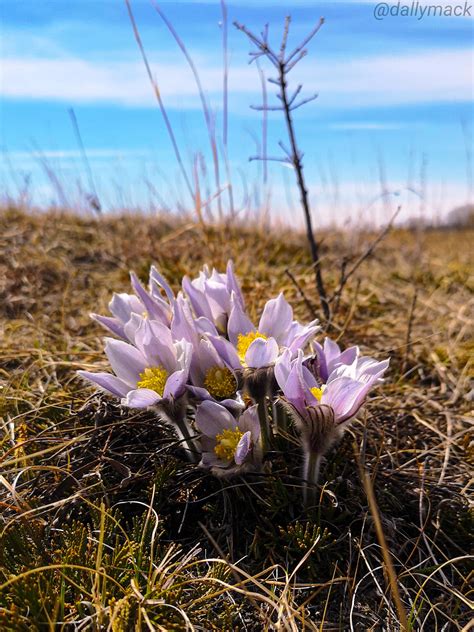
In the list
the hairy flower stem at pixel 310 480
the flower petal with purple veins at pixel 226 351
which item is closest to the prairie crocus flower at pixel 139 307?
the flower petal with purple veins at pixel 226 351

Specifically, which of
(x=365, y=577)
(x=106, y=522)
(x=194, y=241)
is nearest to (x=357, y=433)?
(x=365, y=577)

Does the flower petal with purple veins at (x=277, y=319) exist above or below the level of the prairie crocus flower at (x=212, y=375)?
above

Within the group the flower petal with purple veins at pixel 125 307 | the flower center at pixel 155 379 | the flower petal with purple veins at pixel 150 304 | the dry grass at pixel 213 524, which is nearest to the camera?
the dry grass at pixel 213 524

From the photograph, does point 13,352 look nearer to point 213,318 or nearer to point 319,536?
point 213,318

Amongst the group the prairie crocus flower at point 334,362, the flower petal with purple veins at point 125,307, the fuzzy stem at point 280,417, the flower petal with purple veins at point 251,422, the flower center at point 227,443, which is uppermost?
the flower petal with purple veins at point 125,307

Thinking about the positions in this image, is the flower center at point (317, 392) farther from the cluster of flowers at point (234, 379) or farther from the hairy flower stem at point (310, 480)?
the hairy flower stem at point (310, 480)

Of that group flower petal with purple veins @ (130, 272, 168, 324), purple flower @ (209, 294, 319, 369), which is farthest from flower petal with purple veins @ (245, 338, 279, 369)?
flower petal with purple veins @ (130, 272, 168, 324)

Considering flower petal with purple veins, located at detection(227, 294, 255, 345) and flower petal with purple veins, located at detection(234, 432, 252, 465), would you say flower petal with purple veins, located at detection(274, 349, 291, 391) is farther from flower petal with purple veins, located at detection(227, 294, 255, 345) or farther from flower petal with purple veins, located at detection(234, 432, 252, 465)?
flower petal with purple veins, located at detection(227, 294, 255, 345)

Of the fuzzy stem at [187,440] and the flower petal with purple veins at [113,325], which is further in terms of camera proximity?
the flower petal with purple veins at [113,325]

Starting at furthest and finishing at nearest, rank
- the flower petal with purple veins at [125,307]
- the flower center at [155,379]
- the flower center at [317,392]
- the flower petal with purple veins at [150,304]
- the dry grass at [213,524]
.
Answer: the flower petal with purple veins at [125,307]
the flower petal with purple veins at [150,304]
the flower center at [155,379]
the flower center at [317,392]
the dry grass at [213,524]
